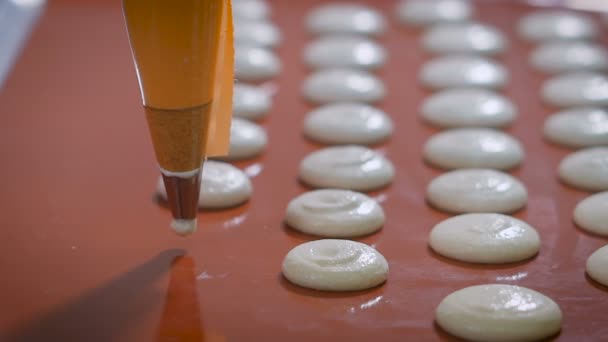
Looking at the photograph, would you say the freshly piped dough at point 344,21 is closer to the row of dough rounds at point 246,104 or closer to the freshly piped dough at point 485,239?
the row of dough rounds at point 246,104

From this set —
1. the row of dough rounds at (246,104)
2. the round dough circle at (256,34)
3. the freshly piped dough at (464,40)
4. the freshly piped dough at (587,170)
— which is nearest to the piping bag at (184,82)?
the row of dough rounds at (246,104)

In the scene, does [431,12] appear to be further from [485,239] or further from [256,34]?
[485,239]

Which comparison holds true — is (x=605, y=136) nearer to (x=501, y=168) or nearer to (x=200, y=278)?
(x=501, y=168)

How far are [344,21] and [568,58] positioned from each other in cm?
74

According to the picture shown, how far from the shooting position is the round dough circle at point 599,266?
148 centimetres

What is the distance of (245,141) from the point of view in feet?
6.46

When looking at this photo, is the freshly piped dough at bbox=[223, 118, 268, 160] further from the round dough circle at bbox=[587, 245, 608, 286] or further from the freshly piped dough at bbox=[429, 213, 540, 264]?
the round dough circle at bbox=[587, 245, 608, 286]

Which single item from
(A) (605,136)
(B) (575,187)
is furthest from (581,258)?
(A) (605,136)

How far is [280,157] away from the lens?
202cm

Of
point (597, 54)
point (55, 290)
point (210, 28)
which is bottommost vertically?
point (55, 290)

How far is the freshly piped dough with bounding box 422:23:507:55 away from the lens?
2688 mm

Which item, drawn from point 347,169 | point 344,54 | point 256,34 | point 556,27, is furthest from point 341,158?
point 556,27

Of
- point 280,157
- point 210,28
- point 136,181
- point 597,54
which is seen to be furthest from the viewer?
point 597,54

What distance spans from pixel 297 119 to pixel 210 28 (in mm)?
937
